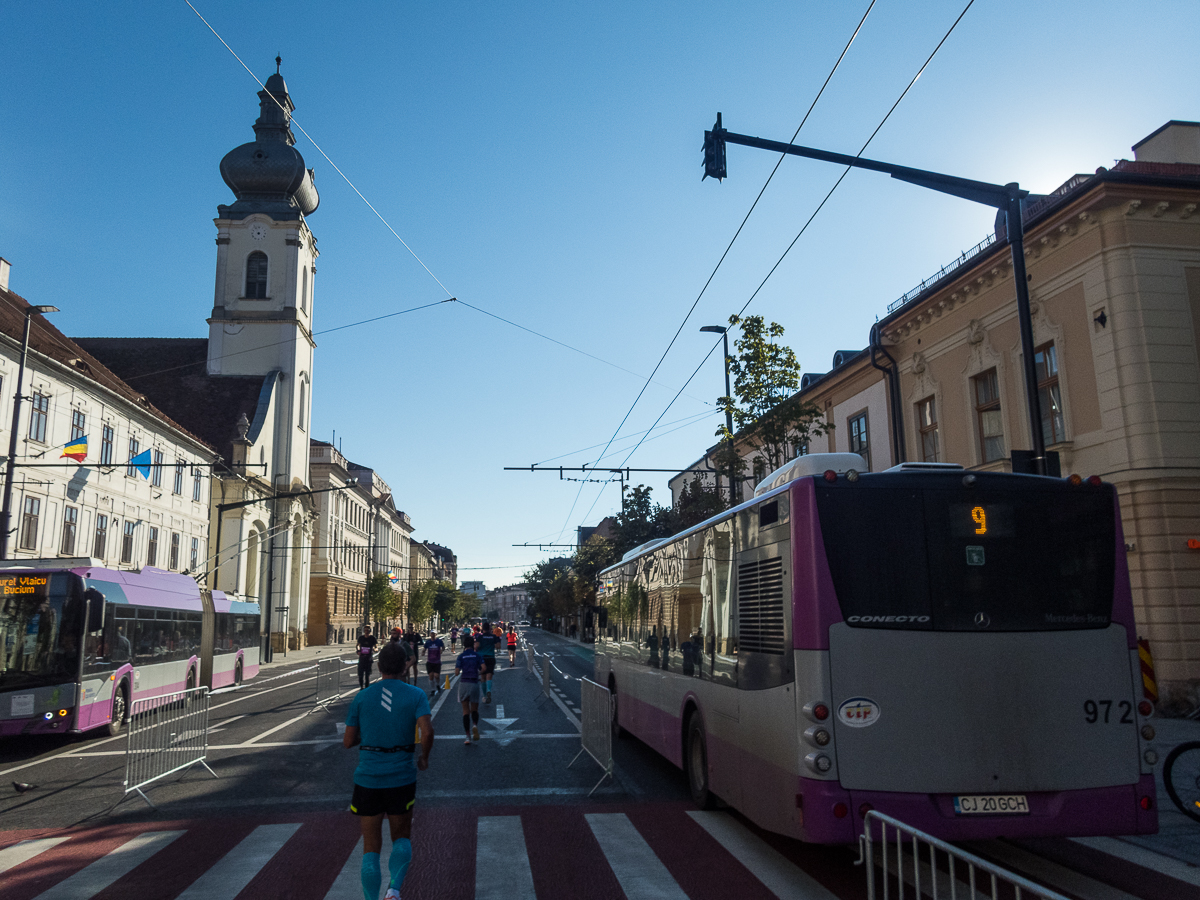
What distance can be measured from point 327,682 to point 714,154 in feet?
55.6

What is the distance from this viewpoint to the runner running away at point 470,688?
14.2 meters

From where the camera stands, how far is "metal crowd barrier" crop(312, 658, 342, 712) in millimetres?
20914

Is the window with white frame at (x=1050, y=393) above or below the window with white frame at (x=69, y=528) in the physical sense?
above

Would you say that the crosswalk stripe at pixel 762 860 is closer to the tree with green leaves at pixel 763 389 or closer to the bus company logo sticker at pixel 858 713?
the bus company logo sticker at pixel 858 713

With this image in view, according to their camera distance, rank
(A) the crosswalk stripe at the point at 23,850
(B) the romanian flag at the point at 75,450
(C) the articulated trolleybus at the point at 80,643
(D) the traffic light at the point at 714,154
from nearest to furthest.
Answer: (A) the crosswalk stripe at the point at 23,850 < (D) the traffic light at the point at 714,154 < (C) the articulated trolleybus at the point at 80,643 < (B) the romanian flag at the point at 75,450

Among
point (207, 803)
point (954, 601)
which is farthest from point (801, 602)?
point (207, 803)

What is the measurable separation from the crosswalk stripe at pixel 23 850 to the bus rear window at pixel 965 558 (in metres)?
6.86

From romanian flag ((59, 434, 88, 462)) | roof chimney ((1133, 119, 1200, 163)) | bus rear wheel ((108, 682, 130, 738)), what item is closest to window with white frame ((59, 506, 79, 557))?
romanian flag ((59, 434, 88, 462))

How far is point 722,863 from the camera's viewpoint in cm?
707

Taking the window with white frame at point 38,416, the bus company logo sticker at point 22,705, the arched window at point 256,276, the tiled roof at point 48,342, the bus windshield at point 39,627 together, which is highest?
the arched window at point 256,276

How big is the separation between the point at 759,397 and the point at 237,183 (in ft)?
160

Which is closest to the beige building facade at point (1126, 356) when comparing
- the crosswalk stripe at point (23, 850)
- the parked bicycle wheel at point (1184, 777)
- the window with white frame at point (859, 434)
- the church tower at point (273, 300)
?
the window with white frame at point (859, 434)

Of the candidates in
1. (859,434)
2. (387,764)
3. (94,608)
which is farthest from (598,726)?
(859,434)

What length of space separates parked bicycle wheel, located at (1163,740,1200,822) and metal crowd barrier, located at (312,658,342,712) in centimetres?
1685
